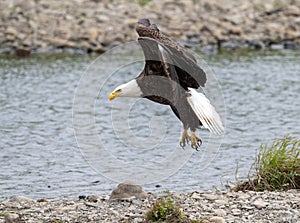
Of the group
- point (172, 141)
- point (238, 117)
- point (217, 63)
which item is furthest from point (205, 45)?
point (172, 141)

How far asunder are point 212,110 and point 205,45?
13.4m

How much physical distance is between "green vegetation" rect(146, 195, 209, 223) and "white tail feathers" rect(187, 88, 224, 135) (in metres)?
1.01

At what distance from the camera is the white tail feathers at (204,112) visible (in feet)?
25.9

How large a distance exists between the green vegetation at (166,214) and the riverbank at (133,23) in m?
13.7

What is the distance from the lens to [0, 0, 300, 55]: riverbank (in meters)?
21.2

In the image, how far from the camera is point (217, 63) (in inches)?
760

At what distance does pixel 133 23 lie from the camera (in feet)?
73.0

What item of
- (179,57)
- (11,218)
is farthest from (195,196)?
(11,218)

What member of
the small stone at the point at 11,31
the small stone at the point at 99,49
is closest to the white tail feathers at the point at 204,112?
the small stone at the point at 99,49

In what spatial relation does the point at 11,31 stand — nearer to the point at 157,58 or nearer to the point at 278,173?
the point at 278,173

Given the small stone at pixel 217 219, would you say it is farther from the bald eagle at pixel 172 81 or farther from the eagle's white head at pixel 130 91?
the eagle's white head at pixel 130 91

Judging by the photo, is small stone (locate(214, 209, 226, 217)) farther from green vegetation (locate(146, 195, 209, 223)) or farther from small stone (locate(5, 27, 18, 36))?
small stone (locate(5, 27, 18, 36))

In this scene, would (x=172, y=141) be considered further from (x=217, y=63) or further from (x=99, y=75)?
(x=217, y=63)

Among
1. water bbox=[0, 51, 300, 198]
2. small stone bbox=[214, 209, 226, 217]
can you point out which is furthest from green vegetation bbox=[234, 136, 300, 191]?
water bbox=[0, 51, 300, 198]
